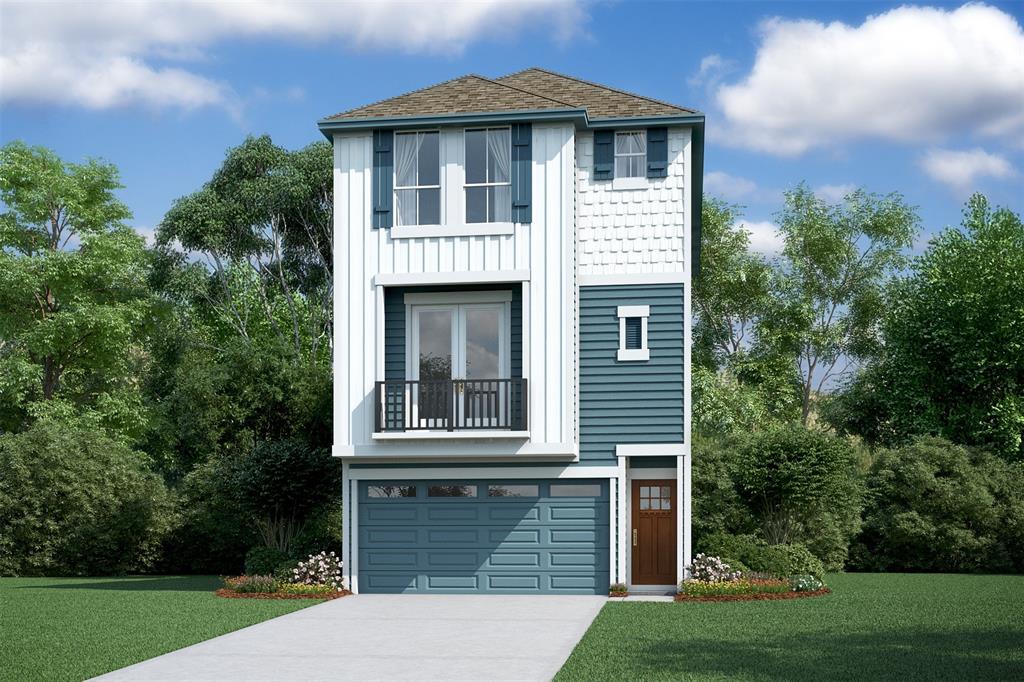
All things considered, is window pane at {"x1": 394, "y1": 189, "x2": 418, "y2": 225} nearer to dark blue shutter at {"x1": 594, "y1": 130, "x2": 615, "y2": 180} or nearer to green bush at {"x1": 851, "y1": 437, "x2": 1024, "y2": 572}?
dark blue shutter at {"x1": 594, "y1": 130, "x2": 615, "y2": 180}

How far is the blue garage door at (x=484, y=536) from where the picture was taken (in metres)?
20.3

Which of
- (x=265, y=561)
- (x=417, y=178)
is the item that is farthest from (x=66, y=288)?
(x=417, y=178)

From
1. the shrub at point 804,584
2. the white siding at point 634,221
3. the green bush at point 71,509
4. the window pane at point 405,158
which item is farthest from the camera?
the green bush at point 71,509

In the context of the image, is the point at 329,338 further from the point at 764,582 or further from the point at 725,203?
the point at 764,582

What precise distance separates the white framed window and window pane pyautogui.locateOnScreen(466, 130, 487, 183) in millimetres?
3422

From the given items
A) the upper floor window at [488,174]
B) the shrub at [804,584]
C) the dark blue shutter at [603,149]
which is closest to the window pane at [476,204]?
the upper floor window at [488,174]

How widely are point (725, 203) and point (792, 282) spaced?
12.8 ft

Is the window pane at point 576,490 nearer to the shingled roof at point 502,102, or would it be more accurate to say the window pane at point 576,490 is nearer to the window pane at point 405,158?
the window pane at point 405,158

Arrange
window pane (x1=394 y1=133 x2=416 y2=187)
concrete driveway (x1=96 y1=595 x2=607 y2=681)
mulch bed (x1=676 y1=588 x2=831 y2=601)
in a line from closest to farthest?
concrete driveway (x1=96 y1=595 x2=607 y2=681) → mulch bed (x1=676 y1=588 x2=831 y2=601) → window pane (x1=394 y1=133 x2=416 y2=187)

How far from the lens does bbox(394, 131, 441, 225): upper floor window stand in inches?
804

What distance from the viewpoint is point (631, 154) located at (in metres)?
21.0

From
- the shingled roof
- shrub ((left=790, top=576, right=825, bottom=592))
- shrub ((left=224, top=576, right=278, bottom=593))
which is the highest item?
the shingled roof

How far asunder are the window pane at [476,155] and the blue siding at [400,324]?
76.2 inches

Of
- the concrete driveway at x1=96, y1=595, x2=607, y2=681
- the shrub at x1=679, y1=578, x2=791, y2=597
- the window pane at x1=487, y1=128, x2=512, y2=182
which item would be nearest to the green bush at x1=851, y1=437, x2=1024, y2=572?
the shrub at x1=679, y1=578, x2=791, y2=597
